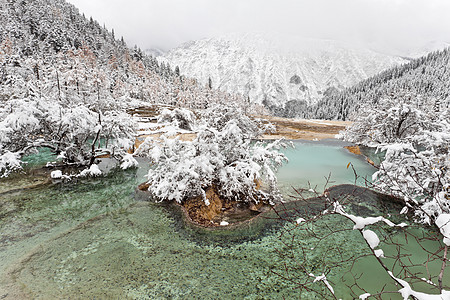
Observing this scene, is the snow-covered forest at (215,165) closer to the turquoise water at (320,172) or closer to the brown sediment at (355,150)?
the turquoise water at (320,172)

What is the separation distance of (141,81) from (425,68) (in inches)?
8425

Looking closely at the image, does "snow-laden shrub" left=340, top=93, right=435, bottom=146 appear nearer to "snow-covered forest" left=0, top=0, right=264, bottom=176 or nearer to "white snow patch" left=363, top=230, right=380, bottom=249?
"snow-covered forest" left=0, top=0, right=264, bottom=176

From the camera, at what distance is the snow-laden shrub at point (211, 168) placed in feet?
44.0

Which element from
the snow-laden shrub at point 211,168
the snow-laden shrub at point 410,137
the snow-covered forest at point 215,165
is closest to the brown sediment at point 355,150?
the snow-laden shrub at point 410,137

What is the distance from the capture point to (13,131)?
51.7 ft

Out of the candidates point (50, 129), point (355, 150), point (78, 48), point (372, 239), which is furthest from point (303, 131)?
point (78, 48)

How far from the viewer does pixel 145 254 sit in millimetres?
9242

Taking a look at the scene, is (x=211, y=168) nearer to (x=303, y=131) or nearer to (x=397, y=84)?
(x=303, y=131)

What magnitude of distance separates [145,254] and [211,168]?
19.1 feet

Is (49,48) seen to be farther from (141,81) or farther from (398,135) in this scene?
(398,135)

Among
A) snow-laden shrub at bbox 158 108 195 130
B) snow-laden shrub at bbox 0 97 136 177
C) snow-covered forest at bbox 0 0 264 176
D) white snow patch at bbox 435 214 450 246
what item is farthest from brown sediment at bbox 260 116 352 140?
white snow patch at bbox 435 214 450 246

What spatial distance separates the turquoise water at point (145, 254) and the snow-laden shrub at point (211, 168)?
5.46 feet

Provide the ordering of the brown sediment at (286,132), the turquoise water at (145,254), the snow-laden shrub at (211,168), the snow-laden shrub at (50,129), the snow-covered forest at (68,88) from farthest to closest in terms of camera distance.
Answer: the brown sediment at (286,132) < the snow-covered forest at (68,88) < the snow-laden shrub at (50,129) < the snow-laden shrub at (211,168) < the turquoise water at (145,254)

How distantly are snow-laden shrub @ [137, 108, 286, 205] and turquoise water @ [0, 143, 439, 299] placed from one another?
1665 millimetres
